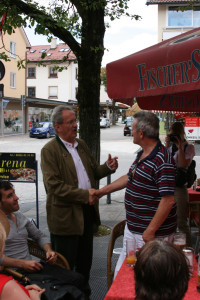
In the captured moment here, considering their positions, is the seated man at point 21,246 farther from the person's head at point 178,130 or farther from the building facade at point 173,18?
the building facade at point 173,18

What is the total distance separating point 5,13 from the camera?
5.56 metres

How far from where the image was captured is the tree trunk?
565 centimetres

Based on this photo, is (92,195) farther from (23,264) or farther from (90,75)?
(90,75)

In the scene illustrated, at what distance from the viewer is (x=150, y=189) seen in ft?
8.95

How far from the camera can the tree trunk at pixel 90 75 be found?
18.5 feet

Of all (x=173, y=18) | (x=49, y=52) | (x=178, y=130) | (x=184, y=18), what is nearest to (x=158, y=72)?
(x=178, y=130)

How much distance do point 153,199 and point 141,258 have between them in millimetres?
1280

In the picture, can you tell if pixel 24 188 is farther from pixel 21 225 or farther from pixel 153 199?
pixel 153 199

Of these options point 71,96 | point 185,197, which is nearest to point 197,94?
point 185,197

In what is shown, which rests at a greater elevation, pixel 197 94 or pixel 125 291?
pixel 197 94

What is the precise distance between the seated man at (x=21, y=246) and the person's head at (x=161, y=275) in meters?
1.40

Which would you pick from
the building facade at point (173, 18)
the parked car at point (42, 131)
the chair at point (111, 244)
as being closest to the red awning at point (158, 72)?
the chair at point (111, 244)

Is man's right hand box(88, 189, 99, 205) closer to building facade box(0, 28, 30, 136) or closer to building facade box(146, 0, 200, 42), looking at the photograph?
building facade box(146, 0, 200, 42)

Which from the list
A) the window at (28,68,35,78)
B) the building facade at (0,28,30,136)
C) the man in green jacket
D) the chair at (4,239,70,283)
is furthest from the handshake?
the window at (28,68,35,78)
